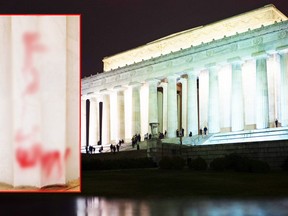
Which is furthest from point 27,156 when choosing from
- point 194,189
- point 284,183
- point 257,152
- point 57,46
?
point 257,152

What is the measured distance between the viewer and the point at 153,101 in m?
65.8

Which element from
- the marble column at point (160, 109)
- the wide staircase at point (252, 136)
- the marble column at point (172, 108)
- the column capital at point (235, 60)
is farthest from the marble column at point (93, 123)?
the column capital at point (235, 60)

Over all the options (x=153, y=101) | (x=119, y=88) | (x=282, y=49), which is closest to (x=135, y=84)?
(x=119, y=88)

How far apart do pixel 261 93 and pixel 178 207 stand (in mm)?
40618

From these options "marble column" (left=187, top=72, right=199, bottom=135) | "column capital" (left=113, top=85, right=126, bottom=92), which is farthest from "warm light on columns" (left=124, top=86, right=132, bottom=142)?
"marble column" (left=187, top=72, right=199, bottom=135)

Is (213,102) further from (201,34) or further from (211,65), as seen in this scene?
(201,34)

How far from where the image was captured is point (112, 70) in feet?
237

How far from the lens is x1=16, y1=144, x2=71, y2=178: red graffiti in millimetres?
15727

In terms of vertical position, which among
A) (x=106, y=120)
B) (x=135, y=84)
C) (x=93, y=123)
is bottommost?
(x=93, y=123)

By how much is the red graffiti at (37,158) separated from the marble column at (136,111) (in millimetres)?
53428

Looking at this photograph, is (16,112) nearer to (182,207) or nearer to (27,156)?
(27,156)

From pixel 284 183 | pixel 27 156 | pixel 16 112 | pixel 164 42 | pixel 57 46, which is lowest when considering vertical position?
pixel 284 183

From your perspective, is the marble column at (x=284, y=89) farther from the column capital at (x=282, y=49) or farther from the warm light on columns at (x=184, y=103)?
the warm light on columns at (x=184, y=103)

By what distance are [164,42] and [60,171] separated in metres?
53.8
